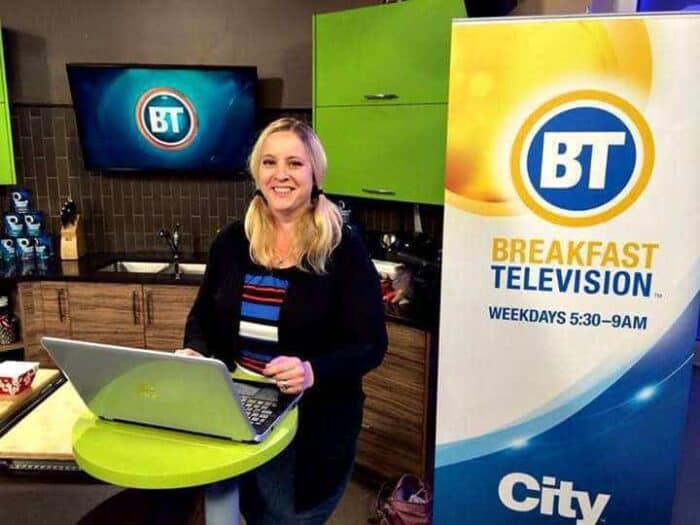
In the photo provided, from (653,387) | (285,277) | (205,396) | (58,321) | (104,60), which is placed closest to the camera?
(205,396)

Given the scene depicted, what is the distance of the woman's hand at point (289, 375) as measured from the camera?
133 cm

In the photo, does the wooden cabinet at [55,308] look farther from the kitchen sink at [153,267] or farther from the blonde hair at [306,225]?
the blonde hair at [306,225]

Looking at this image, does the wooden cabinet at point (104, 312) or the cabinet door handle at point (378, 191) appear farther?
the wooden cabinet at point (104, 312)

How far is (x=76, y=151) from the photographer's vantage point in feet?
11.3

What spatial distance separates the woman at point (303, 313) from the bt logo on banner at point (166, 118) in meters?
1.83

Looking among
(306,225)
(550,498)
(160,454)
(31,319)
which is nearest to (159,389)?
(160,454)

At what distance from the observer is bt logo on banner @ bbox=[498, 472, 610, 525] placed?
1.99 metres

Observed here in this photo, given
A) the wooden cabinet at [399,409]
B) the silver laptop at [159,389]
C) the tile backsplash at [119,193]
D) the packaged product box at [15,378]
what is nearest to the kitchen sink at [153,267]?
the tile backsplash at [119,193]

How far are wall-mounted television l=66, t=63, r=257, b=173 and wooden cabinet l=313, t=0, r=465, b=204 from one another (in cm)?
50

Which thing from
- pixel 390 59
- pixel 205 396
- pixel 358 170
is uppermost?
pixel 390 59

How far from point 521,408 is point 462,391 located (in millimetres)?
192

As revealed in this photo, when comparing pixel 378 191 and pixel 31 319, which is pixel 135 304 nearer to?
pixel 31 319

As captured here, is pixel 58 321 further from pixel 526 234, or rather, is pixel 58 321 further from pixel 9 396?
pixel 526 234

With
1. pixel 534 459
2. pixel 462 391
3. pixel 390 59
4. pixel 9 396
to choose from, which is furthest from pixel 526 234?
pixel 9 396
